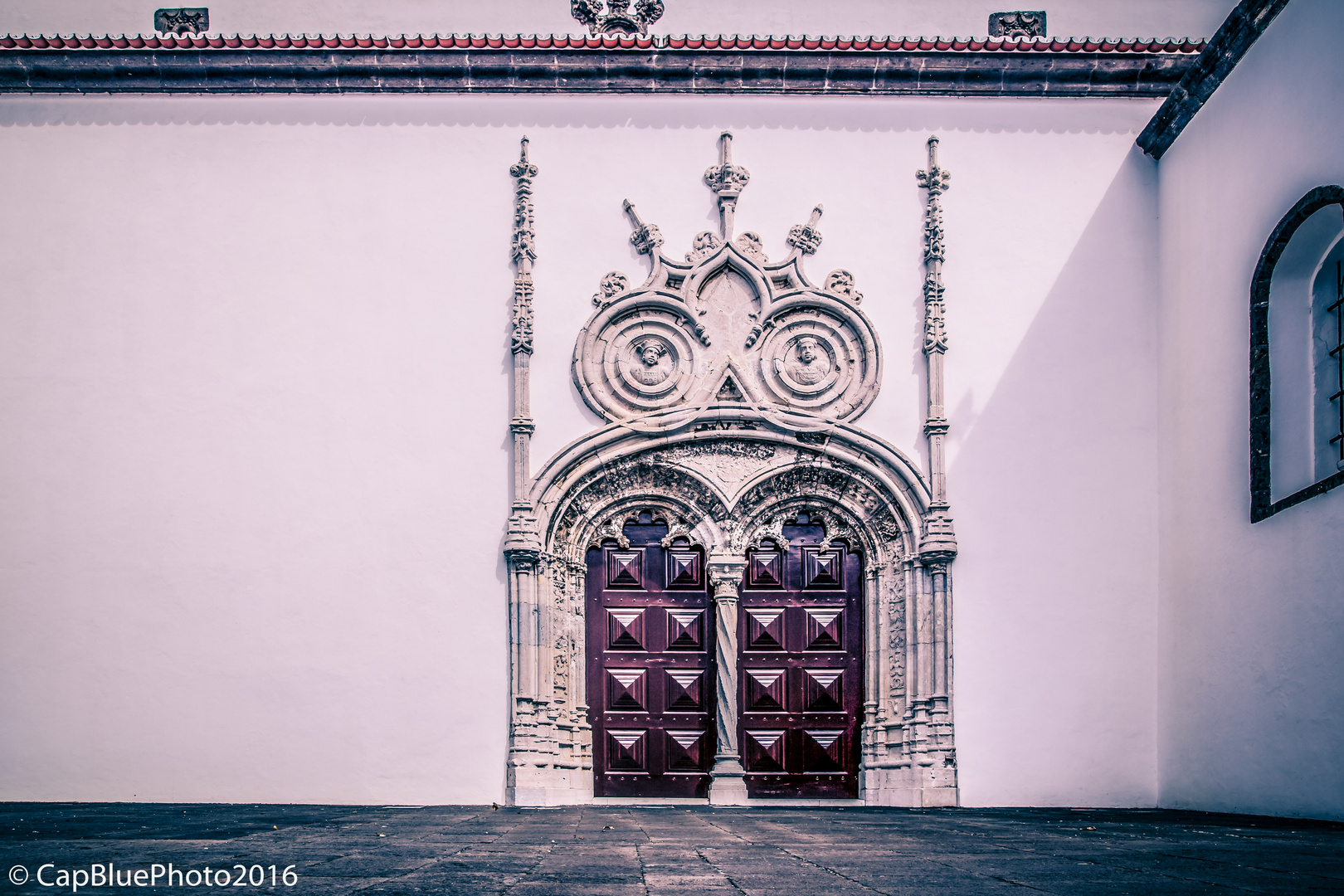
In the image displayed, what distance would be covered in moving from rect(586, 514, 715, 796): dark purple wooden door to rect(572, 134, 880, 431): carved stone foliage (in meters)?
1.23

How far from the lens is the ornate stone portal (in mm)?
9266

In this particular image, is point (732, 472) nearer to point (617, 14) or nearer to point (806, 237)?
point (806, 237)

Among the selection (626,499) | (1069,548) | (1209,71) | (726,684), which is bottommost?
(726,684)

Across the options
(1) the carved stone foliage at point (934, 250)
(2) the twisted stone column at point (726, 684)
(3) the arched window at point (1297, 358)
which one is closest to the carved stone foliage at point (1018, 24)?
A: (1) the carved stone foliage at point (934, 250)

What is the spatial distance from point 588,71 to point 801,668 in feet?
18.5

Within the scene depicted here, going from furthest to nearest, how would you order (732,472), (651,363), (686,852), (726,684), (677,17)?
1. (677,17)
2. (651,363)
3. (732,472)
4. (726,684)
5. (686,852)

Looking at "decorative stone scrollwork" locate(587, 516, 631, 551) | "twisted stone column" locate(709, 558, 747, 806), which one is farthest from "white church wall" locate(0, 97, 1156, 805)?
"twisted stone column" locate(709, 558, 747, 806)

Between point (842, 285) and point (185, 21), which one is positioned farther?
point (185, 21)

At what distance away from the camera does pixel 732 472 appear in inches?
382

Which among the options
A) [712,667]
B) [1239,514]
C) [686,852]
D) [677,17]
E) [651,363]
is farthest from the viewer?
[677,17]

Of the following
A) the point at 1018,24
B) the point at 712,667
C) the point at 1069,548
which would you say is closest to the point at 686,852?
the point at 712,667

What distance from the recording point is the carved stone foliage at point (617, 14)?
35.7 ft

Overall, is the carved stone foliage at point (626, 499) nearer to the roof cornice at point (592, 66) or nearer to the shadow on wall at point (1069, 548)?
the shadow on wall at point (1069, 548)

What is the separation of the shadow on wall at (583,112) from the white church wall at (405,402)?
1.1 inches
